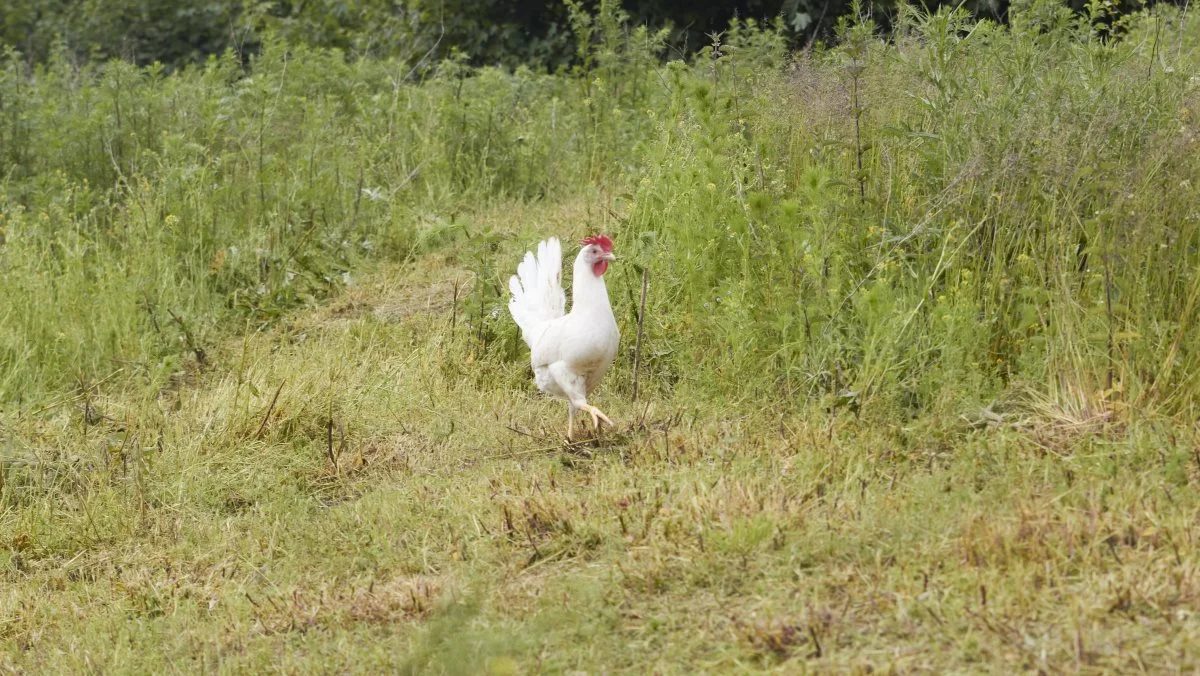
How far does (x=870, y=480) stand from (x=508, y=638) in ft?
4.44

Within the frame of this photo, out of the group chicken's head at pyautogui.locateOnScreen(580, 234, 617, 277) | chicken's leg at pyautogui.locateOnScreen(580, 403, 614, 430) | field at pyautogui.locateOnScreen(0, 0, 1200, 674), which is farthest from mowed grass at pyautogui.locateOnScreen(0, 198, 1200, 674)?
chicken's head at pyautogui.locateOnScreen(580, 234, 617, 277)

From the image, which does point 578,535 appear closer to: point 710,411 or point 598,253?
point 710,411

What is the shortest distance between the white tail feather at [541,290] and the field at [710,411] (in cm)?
41

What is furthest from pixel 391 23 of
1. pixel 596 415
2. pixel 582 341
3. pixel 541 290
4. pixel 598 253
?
pixel 596 415

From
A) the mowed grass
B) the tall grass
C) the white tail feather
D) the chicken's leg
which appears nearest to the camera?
the mowed grass

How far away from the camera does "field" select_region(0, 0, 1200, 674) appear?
12.3ft

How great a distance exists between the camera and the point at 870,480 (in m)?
4.41

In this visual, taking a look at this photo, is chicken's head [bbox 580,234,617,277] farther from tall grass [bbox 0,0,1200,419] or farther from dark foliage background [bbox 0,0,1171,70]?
dark foliage background [bbox 0,0,1171,70]

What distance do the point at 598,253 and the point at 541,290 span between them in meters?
0.63

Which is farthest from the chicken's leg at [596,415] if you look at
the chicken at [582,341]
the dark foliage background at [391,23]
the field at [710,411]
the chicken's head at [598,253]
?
the dark foliage background at [391,23]

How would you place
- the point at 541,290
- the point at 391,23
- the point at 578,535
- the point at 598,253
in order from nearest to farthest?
the point at 578,535 < the point at 598,253 < the point at 541,290 < the point at 391,23

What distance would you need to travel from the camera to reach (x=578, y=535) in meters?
4.33

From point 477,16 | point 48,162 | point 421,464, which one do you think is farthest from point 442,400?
point 477,16

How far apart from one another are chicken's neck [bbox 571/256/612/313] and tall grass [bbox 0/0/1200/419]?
21.6 inches
